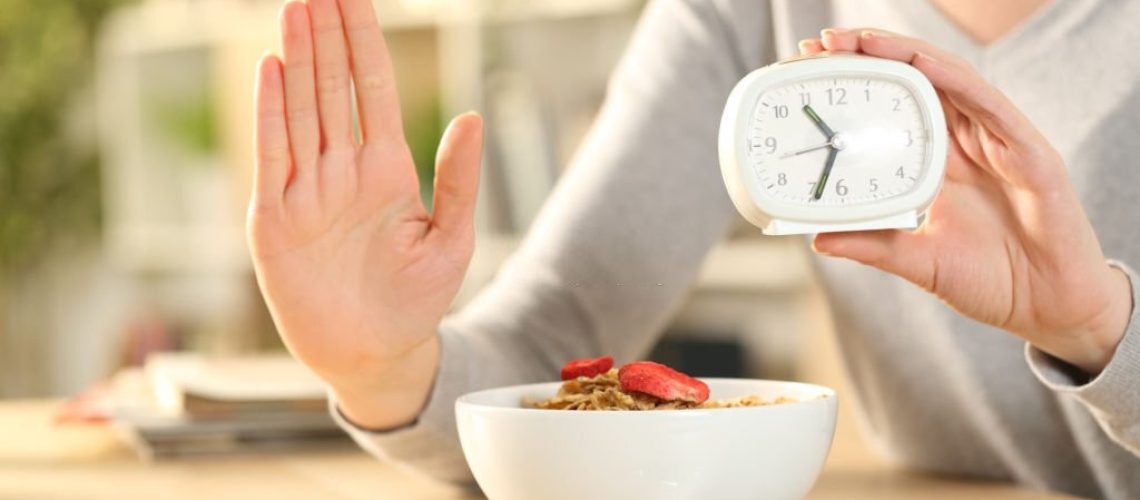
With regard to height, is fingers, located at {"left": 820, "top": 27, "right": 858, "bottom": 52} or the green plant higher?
fingers, located at {"left": 820, "top": 27, "right": 858, "bottom": 52}

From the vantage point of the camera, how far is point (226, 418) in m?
1.19

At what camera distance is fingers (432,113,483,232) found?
83 centimetres

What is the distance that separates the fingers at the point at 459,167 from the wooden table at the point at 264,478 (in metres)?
0.22

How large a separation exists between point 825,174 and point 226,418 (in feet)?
2.28

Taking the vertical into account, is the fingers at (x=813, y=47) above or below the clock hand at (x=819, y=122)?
above

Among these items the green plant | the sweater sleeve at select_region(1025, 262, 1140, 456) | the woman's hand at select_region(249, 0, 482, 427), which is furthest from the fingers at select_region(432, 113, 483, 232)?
the green plant

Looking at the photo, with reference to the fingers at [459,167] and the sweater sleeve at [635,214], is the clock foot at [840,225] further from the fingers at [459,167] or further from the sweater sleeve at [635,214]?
the sweater sleeve at [635,214]

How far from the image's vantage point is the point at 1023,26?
106 centimetres

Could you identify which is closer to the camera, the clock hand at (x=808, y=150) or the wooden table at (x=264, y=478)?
the clock hand at (x=808, y=150)

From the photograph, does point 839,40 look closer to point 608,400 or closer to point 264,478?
point 608,400

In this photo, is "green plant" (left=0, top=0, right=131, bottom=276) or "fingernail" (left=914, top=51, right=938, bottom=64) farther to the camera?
"green plant" (left=0, top=0, right=131, bottom=276)

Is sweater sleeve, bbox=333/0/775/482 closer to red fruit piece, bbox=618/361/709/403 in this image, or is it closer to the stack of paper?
the stack of paper

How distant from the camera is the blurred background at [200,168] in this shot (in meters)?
2.55

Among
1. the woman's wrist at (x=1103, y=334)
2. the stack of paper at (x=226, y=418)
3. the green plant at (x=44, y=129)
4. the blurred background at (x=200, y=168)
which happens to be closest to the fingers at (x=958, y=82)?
the woman's wrist at (x=1103, y=334)
